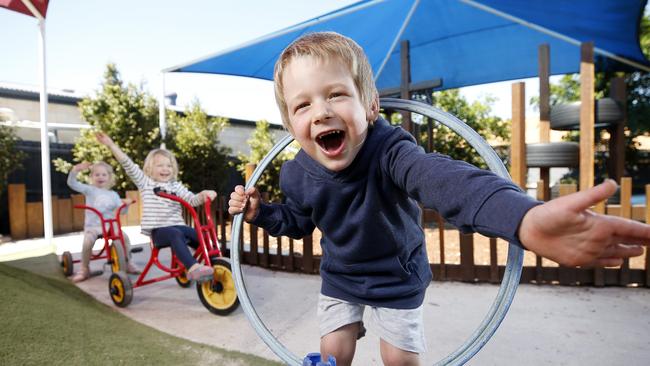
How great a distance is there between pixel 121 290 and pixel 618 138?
601cm

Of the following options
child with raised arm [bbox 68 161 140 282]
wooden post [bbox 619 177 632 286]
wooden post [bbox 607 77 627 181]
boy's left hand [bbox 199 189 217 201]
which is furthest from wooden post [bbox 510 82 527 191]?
child with raised arm [bbox 68 161 140 282]

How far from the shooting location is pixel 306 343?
2410 mm

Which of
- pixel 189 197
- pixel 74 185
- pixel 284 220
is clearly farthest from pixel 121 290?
pixel 284 220

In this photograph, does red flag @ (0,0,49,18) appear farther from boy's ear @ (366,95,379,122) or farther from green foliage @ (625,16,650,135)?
green foliage @ (625,16,650,135)

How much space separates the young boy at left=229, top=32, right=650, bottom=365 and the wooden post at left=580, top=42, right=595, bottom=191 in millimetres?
3465

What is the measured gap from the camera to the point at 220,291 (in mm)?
2973

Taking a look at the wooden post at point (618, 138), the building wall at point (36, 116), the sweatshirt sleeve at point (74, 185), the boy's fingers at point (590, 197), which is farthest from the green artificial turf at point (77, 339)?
the building wall at point (36, 116)

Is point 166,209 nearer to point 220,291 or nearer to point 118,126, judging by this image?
point 220,291

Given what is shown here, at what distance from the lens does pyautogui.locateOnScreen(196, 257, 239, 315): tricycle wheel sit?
2936 millimetres

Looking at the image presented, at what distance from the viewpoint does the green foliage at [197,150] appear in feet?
31.5

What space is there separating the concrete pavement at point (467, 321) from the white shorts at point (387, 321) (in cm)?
86

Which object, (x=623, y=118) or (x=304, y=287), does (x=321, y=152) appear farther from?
(x=623, y=118)

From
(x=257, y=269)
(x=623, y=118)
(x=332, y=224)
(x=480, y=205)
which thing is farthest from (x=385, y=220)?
(x=623, y=118)

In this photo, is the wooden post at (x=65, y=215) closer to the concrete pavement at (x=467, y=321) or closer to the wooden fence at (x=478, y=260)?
the wooden fence at (x=478, y=260)
